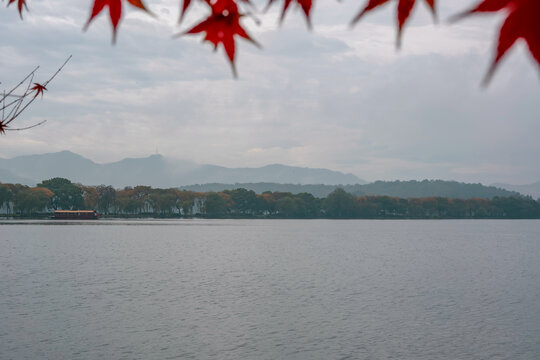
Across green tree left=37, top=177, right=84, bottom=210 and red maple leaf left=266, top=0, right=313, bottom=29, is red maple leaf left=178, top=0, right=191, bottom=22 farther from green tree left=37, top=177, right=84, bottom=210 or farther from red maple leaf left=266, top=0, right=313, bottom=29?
green tree left=37, top=177, right=84, bottom=210

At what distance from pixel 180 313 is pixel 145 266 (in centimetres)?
2388

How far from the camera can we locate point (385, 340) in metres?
24.2

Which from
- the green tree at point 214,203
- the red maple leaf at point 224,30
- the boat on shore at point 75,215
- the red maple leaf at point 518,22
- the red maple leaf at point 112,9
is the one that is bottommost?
the boat on shore at point 75,215

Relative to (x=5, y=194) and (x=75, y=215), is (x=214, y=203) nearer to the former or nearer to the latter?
(x=75, y=215)

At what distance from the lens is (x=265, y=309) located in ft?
100

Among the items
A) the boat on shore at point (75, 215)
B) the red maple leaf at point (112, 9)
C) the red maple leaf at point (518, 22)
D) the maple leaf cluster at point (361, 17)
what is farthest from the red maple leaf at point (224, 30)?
the boat on shore at point (75, 215)

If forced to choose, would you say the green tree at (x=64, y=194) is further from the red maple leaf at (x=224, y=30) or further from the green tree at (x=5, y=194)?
the red maple leaf at (x=224, y=30)

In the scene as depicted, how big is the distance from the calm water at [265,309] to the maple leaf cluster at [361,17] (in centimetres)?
2128

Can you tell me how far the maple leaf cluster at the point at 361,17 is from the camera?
0.81 metres

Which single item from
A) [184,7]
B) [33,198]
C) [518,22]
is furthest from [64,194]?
[518,22]

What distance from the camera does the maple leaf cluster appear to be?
0.81 metres

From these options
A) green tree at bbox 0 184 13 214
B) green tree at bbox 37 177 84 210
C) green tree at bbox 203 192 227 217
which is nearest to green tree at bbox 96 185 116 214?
green tree at bbox 37 177 84 210

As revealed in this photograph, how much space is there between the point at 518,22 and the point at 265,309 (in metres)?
30.8

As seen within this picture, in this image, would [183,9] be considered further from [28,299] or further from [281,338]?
[28,299]
